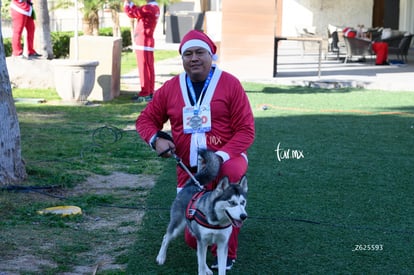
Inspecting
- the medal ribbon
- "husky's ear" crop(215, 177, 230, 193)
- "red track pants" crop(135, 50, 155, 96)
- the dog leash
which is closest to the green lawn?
the dog leash

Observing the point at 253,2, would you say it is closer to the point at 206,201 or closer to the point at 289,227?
the point at 289,227

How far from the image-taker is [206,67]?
4738mm

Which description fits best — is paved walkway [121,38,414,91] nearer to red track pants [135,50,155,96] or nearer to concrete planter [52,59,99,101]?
red track pants [135,50,155,96]

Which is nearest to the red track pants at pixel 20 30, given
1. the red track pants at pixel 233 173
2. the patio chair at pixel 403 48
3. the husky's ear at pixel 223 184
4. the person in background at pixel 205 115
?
the person in background at pixel 205 115

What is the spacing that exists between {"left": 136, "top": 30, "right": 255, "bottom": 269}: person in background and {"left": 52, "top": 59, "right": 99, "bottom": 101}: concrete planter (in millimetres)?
8161

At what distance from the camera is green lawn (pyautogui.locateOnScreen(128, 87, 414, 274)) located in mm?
5082

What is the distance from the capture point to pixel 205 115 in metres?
4.72

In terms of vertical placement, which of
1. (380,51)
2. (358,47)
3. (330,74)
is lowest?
(330,74)

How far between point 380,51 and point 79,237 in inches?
686

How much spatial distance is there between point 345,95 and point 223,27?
11.4 feet

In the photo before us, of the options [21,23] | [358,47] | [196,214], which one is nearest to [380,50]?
[358,47]

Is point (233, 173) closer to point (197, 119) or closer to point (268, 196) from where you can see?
point (197, 119)

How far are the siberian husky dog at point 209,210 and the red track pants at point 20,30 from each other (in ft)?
35.7

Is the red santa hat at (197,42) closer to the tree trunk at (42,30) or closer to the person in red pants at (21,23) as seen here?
the person in red pants at (21,23)
